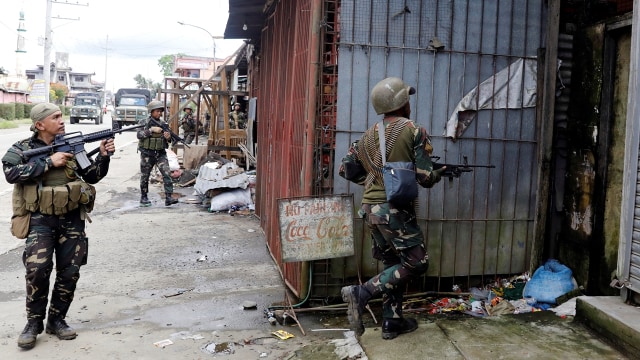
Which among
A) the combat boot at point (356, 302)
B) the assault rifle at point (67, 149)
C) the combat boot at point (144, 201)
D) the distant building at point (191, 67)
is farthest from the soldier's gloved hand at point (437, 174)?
the distant building at point (191, 67)

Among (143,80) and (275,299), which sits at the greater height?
(143,80)

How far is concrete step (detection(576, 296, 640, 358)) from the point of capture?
3311 mm

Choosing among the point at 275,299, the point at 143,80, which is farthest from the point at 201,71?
the point at 143,80

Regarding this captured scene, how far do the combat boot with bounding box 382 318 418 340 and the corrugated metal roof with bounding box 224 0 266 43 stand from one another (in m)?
4.42

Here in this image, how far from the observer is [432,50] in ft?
15.1

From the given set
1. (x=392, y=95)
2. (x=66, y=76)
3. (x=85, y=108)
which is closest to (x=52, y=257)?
(x=392, y=95)

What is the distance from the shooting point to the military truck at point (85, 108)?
122 feet

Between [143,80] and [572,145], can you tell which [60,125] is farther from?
[143,80]

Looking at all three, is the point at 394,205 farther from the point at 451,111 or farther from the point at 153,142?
the point at 153,142

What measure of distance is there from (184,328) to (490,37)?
11.3 ft

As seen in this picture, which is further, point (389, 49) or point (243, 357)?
point (389, 49)

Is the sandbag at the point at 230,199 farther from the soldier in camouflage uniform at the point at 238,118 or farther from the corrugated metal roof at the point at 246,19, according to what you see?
the soldier in camouflage uniform at the point at 238,118

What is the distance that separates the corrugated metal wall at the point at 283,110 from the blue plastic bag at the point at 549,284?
1900 millimetres

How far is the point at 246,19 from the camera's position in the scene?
834 cm
